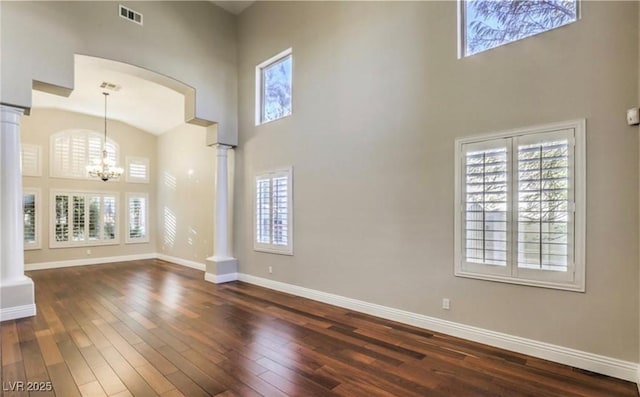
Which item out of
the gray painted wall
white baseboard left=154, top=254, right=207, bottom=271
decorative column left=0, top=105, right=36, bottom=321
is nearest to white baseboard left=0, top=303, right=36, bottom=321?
decorative column left=0, top=105, right=36, bottom=321

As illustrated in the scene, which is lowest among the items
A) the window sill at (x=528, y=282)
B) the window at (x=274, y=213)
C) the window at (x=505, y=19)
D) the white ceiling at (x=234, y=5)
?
the window sill at (x=528, y=282)

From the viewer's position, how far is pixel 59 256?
7.75 metres

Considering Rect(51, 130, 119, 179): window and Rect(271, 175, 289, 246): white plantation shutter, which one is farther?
Rect(51, 130, 119, 179): window

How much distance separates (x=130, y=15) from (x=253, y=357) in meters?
5.20

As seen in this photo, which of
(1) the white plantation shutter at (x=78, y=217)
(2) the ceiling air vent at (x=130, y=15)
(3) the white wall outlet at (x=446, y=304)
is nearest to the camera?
(3) the white wall outlet at (x=446, y=304)

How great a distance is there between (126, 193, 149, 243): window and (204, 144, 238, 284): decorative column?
13.4 ft

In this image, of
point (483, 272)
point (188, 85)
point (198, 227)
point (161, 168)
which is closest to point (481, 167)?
point (483, 272)

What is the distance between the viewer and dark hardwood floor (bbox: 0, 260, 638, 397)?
2.38 m

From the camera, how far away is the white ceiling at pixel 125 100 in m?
6.04

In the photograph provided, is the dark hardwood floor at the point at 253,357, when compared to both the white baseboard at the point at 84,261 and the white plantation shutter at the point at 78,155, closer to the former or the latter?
the white baseboard at the point at 84,261

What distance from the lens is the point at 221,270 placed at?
19.5ft

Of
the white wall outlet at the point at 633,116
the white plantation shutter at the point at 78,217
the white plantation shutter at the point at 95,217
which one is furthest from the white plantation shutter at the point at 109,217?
the white wall outlet at the point at 633,116

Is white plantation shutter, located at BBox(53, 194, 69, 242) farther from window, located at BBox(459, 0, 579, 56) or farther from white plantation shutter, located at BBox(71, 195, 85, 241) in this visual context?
window, located at BBox(459, 0, 579, 56)

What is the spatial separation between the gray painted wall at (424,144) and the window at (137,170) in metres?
5.01
